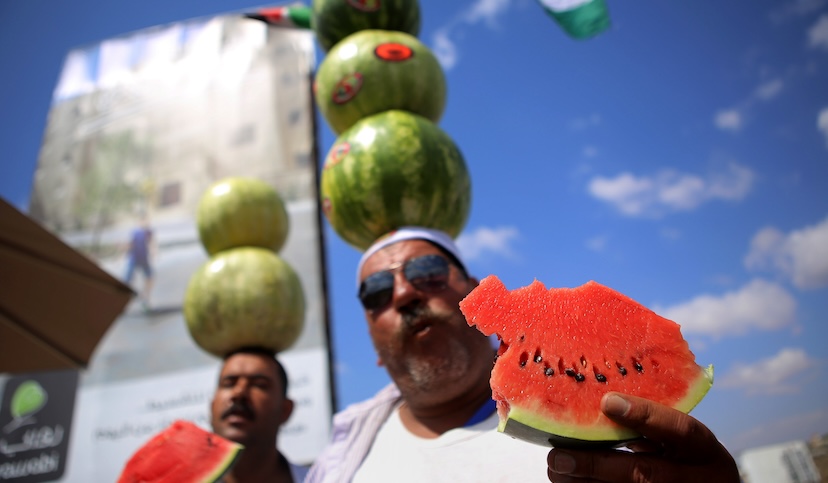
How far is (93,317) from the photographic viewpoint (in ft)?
14.9

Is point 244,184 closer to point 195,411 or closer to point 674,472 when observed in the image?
point 674,472

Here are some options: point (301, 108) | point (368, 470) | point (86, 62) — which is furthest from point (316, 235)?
point (86, 62)

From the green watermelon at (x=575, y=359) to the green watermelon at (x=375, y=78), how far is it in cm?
237

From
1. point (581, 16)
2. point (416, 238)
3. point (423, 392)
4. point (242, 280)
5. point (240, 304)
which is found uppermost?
point (581, 16)

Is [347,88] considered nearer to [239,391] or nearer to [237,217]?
[237,217]

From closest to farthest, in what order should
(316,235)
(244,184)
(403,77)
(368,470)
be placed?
1. (368,470)
2. (403,77)
3. (244,184)
4. (316,235)

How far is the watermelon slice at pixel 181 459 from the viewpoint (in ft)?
8.10

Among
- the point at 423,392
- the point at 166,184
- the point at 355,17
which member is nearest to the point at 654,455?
the point at 423,392

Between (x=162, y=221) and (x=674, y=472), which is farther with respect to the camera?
(x=162, y=221)

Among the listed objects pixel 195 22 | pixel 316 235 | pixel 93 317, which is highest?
pixel 195 22

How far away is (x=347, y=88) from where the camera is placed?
3.45 meters

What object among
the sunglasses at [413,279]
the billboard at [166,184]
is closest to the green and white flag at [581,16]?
the sunglasses at [413,279]

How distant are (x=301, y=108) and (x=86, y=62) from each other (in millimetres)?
7154

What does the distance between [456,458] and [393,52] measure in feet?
8.62
